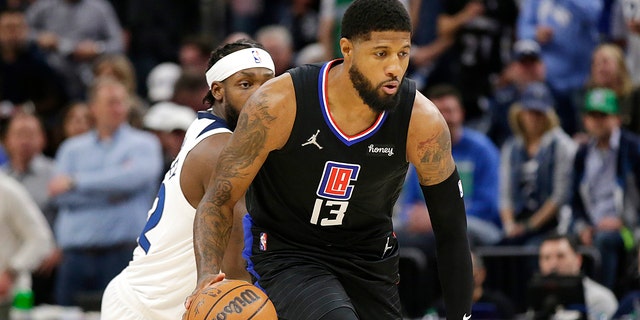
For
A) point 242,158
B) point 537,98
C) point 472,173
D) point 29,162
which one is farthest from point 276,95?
point 29,162

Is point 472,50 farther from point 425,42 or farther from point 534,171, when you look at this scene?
point 534,171

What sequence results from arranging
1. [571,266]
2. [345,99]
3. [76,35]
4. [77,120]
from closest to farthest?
1. [345,99]
2. [571,266]
3. [77,120]
4. [76,35]

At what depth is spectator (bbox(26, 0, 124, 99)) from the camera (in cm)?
1424

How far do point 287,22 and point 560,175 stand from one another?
209 inches

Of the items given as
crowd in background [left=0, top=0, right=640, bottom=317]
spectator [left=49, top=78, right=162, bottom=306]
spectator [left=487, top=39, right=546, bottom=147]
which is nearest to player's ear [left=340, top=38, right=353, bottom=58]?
crowd in background [left=0, top=0, right=640, bottom=317]

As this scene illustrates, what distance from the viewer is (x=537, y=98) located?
11664 mm

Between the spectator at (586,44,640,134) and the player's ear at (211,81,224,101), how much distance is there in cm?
574

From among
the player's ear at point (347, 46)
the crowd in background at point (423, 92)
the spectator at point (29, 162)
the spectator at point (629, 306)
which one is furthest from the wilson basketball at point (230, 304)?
the spectator at point (29, 162)

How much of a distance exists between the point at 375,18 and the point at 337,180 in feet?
2.68

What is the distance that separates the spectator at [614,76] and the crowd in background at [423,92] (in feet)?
0.07

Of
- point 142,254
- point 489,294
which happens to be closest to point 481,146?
point 489,294

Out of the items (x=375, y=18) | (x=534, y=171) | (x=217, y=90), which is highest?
(x=375, y=18)

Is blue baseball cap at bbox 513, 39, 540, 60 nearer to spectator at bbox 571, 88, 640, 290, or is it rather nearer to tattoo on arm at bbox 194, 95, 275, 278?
spectator at bbox 571, 88, 640, 290

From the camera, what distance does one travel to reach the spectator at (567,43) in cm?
1250
